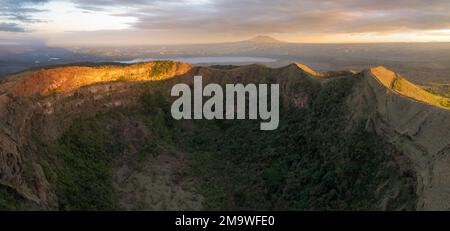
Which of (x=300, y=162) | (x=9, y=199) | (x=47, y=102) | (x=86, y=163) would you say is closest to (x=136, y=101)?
(x=47, y=102)

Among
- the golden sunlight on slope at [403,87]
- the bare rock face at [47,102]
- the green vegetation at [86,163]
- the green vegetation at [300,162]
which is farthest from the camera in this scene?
the golden sunlight on slope at [403,87]

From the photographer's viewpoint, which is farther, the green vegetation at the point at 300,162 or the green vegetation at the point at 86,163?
the green vegetation at the point at 86,163

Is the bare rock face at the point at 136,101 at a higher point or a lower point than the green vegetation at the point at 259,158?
higher

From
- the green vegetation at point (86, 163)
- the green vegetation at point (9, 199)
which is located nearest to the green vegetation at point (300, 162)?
the green vegetation at point (86, 163)

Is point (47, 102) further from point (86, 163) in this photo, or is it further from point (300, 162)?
point (300, 162)

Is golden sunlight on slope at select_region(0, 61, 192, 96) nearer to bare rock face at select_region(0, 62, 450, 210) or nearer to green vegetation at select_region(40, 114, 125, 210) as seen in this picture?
bare rock face at select_region(0, 62, 450, 210)

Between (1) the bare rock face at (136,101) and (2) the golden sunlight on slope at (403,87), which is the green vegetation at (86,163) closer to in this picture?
(1) the bare rock face at (136,101)

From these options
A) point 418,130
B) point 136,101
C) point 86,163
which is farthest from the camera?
point 136,101

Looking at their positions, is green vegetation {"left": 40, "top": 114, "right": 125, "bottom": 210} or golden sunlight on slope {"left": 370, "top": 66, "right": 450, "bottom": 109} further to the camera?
golden sunlight on slope {"left": 370, "top": 66, "right": 450, "bottom": 109}

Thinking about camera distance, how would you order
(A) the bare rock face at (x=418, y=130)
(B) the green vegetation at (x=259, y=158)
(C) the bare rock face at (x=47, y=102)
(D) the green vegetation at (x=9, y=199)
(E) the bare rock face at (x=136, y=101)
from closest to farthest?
(A) the bare rock face at (x=418, y=130), (D) the green vegetation at (x=9, y=199), (E) the bare rock face at (x=136, y=101), (C) the bare rock face at (x=47, y=102), (B) the green vegetation at (x=259, y=158)

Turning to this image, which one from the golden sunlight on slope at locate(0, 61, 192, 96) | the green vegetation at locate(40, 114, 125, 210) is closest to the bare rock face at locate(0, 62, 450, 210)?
the golden sunlight on slope at locate(0, 61, 192, 96)

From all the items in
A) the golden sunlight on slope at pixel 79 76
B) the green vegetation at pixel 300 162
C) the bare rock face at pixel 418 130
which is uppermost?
the golden sunlight on slope at pixel 79 76

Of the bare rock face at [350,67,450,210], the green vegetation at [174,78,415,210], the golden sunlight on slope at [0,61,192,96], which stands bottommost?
the green vegetation at [174,78,415,210]

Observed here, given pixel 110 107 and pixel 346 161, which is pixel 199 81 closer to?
pixel 110 107
